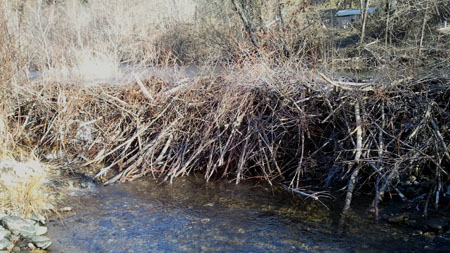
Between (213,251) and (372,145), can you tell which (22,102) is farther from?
(372,145)

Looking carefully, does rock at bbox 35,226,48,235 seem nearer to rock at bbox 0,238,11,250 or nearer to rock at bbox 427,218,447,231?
rock at bbox 0,238,11,250

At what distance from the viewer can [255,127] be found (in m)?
8.37

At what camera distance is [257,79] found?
8.61 meters

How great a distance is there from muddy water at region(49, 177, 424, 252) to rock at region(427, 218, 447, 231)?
15.4 inches

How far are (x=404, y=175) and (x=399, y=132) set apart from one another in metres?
0.71

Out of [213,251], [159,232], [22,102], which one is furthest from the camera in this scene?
[22,102]

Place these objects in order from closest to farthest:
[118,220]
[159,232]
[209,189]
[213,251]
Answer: [213,251]
[159,232]
[118,220]
[209,189]

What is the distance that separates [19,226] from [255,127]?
166 inches

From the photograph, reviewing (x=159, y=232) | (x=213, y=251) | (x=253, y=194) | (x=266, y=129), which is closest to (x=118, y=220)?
(x=159, y=232)

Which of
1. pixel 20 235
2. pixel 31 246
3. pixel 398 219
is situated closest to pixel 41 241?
pixel 31 246

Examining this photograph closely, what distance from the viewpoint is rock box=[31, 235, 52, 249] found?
5816mm

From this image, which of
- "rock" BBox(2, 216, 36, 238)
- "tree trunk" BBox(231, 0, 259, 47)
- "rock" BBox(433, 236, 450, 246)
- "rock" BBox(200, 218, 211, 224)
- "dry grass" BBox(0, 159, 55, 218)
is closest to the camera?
"rock" BBox(433, 236, 450, 246)

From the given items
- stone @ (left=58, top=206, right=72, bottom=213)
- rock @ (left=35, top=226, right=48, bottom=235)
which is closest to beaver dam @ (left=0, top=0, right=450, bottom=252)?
rock @ (left=35, top=226, right=48, bottom=235)

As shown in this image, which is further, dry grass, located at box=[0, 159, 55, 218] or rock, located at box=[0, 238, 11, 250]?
dry grass, located at box=[0, 159, 55, 218]
